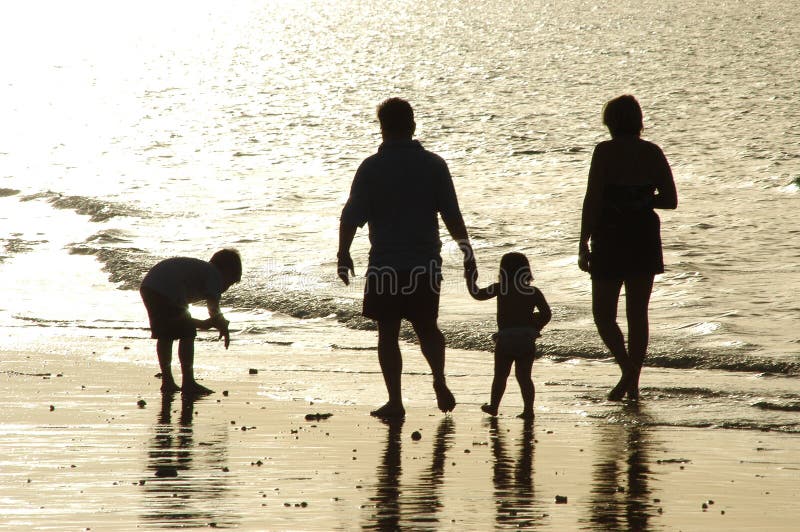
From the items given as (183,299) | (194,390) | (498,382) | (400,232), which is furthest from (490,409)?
(183,299)

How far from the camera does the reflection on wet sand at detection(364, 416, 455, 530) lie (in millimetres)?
4504

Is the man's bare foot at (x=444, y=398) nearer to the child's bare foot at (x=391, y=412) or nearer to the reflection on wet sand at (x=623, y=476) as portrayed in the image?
the child's bare foot at (x=391, y=412)

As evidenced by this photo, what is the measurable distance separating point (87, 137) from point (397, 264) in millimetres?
26531

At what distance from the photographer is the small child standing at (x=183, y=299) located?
782 cm

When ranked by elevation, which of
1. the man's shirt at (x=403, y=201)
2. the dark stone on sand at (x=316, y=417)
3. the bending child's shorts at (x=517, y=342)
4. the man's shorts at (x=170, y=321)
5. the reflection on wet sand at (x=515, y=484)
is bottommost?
the reflection on wet sand at (x=515, y=484)

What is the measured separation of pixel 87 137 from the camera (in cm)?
3209

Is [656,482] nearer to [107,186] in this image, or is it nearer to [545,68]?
[107,186]

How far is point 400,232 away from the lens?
22.8 ft

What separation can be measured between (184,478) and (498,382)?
229 cm

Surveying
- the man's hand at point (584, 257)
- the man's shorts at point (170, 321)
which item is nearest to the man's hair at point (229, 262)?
the man's shorts at point (170, 321)

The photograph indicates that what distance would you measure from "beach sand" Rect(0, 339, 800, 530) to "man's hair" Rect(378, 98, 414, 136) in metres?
1.56

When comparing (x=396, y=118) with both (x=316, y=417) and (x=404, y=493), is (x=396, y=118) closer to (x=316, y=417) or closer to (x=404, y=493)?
(x=316, y=417)

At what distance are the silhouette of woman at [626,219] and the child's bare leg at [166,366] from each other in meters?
2.56

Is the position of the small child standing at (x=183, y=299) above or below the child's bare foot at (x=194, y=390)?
above
